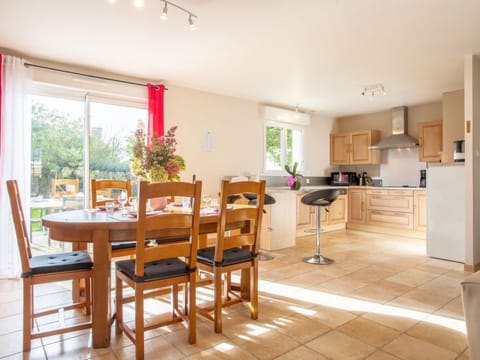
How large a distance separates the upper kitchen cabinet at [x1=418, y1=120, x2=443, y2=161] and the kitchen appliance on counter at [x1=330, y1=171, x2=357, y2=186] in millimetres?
1408

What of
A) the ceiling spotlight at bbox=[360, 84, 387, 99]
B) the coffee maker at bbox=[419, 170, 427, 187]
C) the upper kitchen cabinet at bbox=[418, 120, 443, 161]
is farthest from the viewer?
the coffee maker at bbox=[419, 170, 427, 187]

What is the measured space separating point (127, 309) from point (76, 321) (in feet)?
1.23

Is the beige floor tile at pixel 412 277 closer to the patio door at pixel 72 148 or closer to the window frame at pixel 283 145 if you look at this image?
the window frame at pixel 283 145

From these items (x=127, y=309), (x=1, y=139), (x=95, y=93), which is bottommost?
(x=127, y=309)

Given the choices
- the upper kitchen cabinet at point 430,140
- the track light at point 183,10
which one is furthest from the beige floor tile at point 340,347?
the upper kitchen cabinet at point 430,140

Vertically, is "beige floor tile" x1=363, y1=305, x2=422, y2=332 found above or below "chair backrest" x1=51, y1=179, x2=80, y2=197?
below

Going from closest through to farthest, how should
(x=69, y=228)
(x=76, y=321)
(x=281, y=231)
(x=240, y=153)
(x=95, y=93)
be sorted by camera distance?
(x=69, y=228)
(x=76, y=321)
(x=95, y=93)
(x=281, y=231)
(x=240, y=153)

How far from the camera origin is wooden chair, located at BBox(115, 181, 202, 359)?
1809 mm

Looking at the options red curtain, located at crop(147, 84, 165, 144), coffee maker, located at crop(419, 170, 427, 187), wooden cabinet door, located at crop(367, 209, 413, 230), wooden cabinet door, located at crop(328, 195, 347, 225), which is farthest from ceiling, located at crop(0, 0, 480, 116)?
wooden cabinet door, located at crop(328, 195, 347, 225)

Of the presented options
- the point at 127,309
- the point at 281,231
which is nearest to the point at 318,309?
the point at 127,309

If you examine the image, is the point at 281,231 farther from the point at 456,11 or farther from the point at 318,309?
the point at 456,11

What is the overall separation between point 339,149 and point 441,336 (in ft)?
17.3

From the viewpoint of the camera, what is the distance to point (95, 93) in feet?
13.4

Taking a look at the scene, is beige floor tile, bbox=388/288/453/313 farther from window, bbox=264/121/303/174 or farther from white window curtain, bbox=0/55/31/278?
white window curtain, bbox=0/55/31/278
